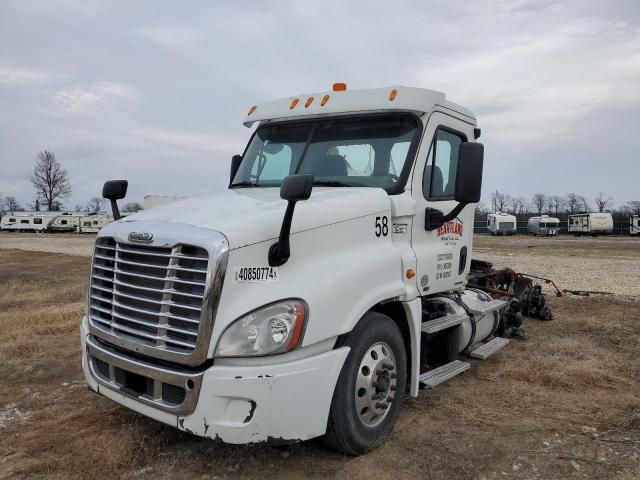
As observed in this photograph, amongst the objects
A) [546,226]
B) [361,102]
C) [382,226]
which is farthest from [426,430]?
[546,226]

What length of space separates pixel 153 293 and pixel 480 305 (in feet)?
12.9

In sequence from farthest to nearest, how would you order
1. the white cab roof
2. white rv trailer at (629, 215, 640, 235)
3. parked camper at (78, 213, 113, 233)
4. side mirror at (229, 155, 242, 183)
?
parked camper at (78, 213, 113, 233), white rv trailer at (629, 215, 640, 235), side mirror at (229, 155, 242, 183), the white cab roof

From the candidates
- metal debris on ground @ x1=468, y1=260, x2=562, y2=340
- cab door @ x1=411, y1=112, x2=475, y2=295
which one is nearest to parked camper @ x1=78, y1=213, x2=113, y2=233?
metal debris on ground @ x1=468, y1=260, x2=562, y2=340

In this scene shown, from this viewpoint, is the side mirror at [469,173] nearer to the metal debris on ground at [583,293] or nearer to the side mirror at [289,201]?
the side mirror at [289,201]

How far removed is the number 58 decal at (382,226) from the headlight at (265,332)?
3.91 feet

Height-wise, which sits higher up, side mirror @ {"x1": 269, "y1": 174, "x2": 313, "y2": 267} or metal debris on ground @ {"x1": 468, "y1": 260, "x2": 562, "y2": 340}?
side mirror @ {"x1": 269, "y1": 174, "x2": 313, "y2": 267}

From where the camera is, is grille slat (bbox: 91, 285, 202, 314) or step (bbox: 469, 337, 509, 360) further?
step (bbox: 469, 337, 509, 360)

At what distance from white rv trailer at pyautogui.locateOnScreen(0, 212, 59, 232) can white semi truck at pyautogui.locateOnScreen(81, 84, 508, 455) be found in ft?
240

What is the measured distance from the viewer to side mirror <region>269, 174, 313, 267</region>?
10.2 feet

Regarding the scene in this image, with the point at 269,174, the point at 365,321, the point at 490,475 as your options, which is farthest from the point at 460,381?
the point at 269,174

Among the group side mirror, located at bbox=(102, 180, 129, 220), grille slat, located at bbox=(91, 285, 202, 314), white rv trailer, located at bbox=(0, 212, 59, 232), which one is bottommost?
white rv trailer, located at bbox=(0, 212, 59, 232)

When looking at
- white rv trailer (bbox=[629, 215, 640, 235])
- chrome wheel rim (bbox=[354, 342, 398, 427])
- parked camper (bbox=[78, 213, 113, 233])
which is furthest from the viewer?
parked camper (bbox=[78, 213, 113, 233])

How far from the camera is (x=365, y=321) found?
3.73 meters

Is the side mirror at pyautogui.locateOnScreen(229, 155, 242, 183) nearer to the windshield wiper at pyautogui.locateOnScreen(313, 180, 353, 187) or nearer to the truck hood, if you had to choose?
the truck hood
